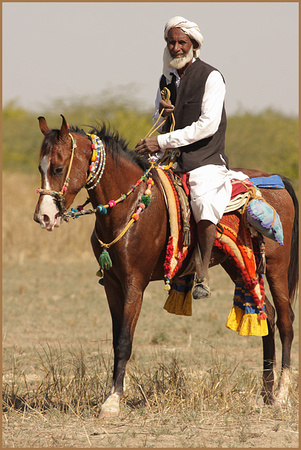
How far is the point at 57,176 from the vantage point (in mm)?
5008

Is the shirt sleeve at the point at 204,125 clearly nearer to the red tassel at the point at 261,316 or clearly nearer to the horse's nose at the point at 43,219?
the horse's nose at the point at 43,219

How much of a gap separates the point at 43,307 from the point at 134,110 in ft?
65.6

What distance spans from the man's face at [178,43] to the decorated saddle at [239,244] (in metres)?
0.97

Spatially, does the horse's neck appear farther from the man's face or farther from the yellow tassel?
the yellow tassel

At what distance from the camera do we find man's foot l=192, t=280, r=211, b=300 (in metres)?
5.45

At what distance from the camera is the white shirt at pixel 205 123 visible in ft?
18.2

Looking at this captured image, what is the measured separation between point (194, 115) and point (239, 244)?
117 cm

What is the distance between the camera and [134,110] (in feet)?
97.2

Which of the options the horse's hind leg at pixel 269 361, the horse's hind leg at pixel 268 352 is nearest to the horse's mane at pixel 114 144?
the horse's hind leg at pixel 268 352

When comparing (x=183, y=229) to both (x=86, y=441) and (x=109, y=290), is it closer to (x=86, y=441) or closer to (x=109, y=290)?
(x=109, y=290)

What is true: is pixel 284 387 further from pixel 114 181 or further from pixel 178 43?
pixel 178 43

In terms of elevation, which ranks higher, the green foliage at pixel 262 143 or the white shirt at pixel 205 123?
the green foliage at pixel 262 143

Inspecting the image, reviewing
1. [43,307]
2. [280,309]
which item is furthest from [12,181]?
[280,309]

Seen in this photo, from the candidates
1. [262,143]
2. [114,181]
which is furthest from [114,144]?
[262,143]
